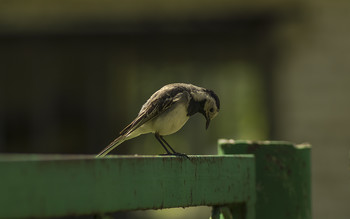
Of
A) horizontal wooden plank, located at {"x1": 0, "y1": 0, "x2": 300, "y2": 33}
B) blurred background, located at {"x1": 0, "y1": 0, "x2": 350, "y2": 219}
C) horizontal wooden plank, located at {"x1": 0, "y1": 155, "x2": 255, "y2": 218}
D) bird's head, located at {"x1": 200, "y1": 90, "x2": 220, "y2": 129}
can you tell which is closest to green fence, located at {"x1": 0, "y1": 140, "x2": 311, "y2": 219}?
horizontal wooden plank, located at {"x1": 0, "y1": 155, "x2": 255, "y2": 218}

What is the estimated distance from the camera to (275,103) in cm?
1055

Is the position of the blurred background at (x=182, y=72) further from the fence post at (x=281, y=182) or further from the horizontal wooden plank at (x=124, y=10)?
the fence post at (x=281, y=182)

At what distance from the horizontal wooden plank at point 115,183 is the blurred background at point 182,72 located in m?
7.86

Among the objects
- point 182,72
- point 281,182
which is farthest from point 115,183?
point 182,72

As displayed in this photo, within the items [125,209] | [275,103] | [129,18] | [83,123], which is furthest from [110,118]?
[125,209]

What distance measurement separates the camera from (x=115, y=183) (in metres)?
2.01

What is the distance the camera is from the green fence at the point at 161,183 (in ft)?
5.77

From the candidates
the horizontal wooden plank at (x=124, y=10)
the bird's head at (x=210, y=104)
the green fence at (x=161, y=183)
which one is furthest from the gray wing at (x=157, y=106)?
the horizontal wooden plank at (x=124, y=10)

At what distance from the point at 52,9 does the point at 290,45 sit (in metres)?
3.20

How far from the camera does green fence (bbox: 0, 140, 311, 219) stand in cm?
176

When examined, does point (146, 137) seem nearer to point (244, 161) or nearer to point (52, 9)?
point (52, 9)

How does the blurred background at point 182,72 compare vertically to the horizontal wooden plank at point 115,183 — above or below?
above

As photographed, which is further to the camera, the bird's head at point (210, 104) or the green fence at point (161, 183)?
the bird's head at point (210, 104)

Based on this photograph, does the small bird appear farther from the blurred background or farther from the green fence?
the blurred background
